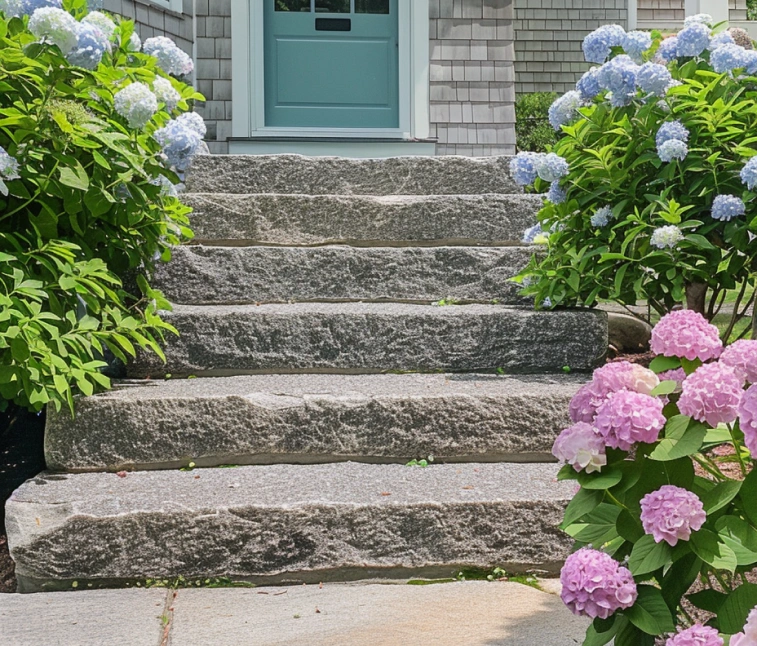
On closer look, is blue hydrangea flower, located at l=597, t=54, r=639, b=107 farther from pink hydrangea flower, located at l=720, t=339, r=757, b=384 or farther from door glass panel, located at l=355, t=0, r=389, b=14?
door glass panel, located at l=355, t=0, r=389, b=14

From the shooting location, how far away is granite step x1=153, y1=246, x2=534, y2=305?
8.20 ft

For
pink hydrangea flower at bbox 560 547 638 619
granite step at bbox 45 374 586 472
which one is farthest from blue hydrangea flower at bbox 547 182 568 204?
pink hydrangea flower at bbox 560 547 638 619

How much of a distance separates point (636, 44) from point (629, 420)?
5.35 feet

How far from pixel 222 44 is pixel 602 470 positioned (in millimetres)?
4531

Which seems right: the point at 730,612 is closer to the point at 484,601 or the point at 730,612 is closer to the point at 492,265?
the point at 484,601

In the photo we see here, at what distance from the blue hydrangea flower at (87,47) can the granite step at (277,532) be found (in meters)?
0.97

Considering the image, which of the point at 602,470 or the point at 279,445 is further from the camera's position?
the point at 279,445

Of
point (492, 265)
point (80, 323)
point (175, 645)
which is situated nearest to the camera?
point (175, 645)

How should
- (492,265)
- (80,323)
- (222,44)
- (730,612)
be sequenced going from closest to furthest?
(730,612) → (80,323) → (492,265) → (222,44)

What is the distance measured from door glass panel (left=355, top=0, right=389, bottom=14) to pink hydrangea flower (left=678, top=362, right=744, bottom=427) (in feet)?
15.1

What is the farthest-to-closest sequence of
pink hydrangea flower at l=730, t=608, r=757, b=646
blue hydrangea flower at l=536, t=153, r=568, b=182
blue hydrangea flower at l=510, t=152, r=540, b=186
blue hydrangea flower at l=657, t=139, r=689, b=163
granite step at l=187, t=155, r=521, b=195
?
granite step at l=187, t=155, r=521, b=195 < blue hydrangea flower at l=510, t=152, r=540, b=186 < blue hydrangea flower at l=536, t=153, r=568, b=182 < blue hydrangea flower at l=657, t=139, r=689, b=163 < pink hydrangea flower at l=730, t=608, r=757, b=646

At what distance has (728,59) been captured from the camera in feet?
6.88

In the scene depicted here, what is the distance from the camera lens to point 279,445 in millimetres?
1967

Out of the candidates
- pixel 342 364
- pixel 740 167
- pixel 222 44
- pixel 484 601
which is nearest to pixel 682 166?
pixel 740 167
